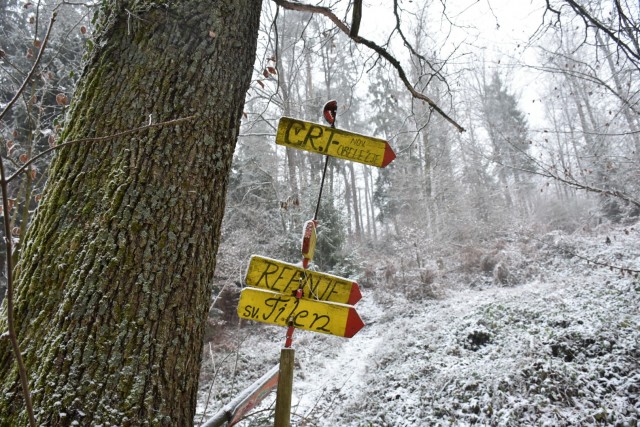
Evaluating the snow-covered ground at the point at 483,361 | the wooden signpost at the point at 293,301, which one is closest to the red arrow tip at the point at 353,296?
the wooden signpost at the point at 293,301

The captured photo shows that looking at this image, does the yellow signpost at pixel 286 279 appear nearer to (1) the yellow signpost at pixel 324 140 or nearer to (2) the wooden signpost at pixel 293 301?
(2) the wooden signpost at pixel 293 301

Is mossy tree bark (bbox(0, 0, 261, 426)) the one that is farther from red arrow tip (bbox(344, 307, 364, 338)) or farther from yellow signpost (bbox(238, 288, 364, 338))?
red arrow tip (bbox(344, 307, 364, 338))

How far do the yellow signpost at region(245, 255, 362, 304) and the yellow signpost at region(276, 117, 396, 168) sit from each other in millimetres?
601

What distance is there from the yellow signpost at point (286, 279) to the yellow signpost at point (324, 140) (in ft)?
1.97

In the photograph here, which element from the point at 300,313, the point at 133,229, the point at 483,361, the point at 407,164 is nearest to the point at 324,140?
the point at 300,313

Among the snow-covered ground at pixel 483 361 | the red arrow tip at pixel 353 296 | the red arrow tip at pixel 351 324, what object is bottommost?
the snow-covered ground at pixel 483 361

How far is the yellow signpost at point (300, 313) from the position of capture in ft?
5.40

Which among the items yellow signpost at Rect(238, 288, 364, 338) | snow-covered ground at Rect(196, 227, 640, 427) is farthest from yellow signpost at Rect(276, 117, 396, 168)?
snow-covered ground at Rect(196, 227, 640, 427)

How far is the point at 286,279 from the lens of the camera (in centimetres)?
168

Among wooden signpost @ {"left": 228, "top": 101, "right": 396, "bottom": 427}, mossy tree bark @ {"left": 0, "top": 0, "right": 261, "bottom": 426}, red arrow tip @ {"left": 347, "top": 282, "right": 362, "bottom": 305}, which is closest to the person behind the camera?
mossy tree bark @ {"left": 0, "top": 0, "right": 261, "bottom": 426}

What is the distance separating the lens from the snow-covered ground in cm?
418

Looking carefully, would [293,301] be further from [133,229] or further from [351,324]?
[133,229]

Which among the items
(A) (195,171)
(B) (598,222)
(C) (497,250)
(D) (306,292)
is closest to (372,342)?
(C) (497,250)

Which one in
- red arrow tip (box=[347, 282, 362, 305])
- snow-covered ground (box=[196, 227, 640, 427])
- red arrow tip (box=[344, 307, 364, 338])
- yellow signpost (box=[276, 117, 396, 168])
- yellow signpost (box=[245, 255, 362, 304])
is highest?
yellow signpost (box=[276, 117, 396, 168])
